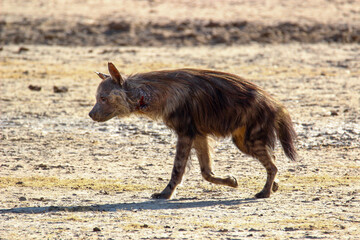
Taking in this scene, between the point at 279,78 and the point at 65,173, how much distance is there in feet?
22.7

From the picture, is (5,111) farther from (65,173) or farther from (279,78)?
(279,78)

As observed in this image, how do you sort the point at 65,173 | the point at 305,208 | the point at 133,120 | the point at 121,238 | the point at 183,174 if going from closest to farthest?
the point at 121,238 < the point at 305,208 < the point at 183,174 < the point at 65,173 < the point at 133,120

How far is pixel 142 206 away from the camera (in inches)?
277

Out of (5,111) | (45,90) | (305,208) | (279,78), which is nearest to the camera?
(305,208)

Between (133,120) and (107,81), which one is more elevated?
(107,81)

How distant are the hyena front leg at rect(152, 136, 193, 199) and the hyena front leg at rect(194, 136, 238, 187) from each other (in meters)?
0.23

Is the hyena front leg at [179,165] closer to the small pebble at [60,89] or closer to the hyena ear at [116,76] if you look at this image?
the hyena ear at [116,76]

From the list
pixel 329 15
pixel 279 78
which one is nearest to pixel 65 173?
pixel 279 78

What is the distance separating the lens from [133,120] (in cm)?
1105

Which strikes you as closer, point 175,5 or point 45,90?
point 45,90

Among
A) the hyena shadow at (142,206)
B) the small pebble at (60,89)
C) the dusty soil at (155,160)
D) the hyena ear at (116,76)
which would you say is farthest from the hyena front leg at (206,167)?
the small pebble at (60,89)

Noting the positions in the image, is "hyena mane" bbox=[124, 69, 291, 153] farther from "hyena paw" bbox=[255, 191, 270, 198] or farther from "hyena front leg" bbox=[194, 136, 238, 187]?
"hyena paw" bbox=[255, 191, 270, 198]

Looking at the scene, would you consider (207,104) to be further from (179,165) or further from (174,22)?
(174,22)

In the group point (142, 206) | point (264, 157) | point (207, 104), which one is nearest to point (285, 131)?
point (264, 157)
